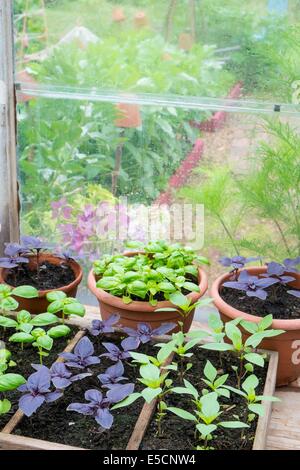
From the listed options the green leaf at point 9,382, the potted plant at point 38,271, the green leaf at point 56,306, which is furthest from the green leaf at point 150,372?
the potted plant at point 38,271

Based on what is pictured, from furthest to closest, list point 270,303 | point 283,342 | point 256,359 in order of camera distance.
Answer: point 270,303 < point 283,342 < point 256,359

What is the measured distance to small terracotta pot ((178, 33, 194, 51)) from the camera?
185 cm

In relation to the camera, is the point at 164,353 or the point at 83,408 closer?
the point at 83,408

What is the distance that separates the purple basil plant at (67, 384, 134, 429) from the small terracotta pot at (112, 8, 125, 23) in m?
1.10

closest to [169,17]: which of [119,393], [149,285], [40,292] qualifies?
[149,285]

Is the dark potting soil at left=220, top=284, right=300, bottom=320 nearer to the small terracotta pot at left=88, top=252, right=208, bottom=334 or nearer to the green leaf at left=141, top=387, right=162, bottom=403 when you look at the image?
the small terracotta pot at left=88, top=252, right=208, bottom=334

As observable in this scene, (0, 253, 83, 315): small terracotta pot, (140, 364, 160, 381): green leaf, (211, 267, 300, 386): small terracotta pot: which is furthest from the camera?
(0, 253, 83, 315): small terracotta pot

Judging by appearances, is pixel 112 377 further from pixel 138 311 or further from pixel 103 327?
pixel 138 311

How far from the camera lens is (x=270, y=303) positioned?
1.80 metres

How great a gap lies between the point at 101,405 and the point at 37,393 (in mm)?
140

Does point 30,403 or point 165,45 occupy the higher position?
point 165,45

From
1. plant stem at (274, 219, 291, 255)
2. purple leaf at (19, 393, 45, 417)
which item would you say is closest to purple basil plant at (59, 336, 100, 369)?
purple leaf at (19, 393, 45, 417)
